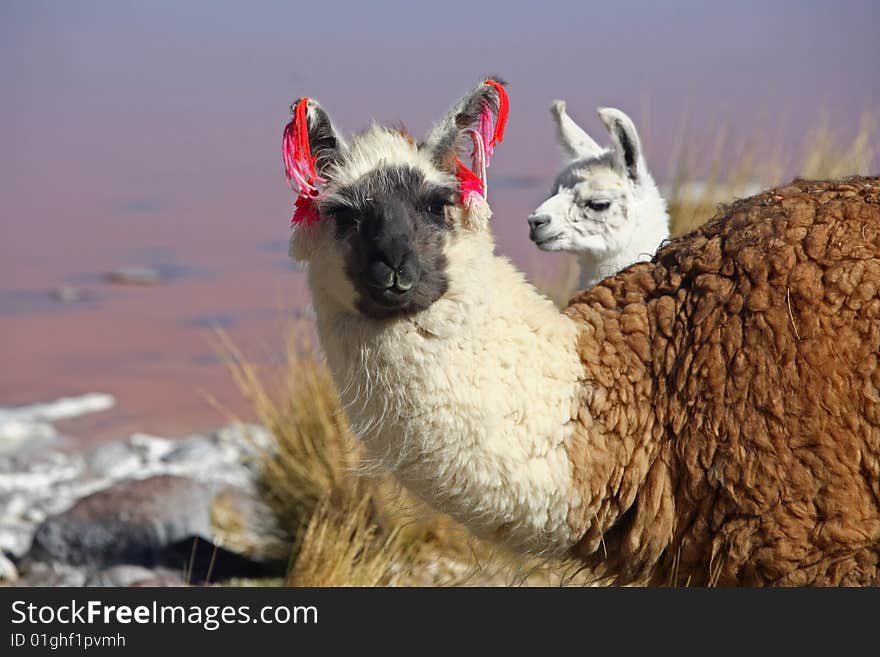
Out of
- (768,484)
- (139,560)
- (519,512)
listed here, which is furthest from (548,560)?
(139,560)

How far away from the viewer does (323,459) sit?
626cm

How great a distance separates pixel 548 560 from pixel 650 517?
373mm

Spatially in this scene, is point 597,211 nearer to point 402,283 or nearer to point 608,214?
point 608,214

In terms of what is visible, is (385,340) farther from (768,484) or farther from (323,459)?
(323,459)

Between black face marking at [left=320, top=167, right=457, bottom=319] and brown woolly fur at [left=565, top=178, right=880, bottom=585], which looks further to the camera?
brown woolly fur at [left=565, top=178, right=880, bottom=585]

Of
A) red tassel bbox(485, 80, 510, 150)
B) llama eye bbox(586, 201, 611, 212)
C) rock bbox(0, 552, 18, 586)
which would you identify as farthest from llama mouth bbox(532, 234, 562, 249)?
rock bbox(0, 552, 18, 586)

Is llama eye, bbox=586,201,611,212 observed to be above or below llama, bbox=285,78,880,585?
above

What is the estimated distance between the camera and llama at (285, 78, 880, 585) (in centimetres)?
315

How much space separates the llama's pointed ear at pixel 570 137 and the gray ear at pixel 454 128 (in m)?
2.41

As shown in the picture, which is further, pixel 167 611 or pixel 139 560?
pixel 139 560

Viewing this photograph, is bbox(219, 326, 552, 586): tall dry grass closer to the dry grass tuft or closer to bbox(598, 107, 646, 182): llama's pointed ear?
the dry grass tuft

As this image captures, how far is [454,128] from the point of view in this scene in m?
3.34

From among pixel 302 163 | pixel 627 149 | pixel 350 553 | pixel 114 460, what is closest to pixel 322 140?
pixel 302 163

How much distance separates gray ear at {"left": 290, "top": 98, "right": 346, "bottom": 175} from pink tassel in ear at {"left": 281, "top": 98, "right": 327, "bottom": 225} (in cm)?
3
